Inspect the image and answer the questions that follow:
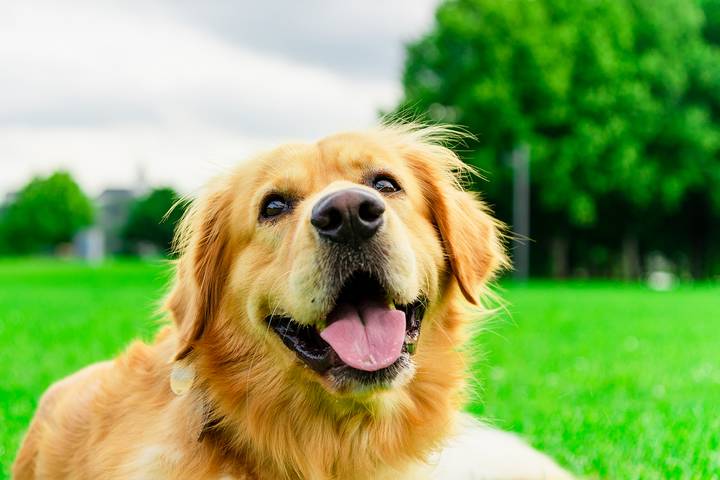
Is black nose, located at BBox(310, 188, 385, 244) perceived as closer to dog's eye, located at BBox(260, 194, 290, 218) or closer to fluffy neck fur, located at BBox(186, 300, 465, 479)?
dog's eye, located at BBox(260, 194, 290, 218)

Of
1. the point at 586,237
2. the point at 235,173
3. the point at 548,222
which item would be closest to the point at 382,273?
the point at 235,173

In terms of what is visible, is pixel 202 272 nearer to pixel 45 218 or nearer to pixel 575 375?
pixel 575 375

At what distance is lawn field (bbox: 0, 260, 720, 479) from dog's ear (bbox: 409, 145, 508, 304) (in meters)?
0.39

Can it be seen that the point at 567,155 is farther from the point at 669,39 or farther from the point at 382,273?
the point at 382,273

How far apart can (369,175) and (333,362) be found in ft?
3.19

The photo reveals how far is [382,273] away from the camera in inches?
127

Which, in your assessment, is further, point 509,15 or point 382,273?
point 509,15

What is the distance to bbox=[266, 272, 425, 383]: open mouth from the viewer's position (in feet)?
10.5

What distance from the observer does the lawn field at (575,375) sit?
16.4ft

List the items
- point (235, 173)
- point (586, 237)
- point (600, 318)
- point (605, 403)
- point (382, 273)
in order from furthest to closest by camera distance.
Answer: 1. point (586, 237)
2. point (600, 318)
3. point (605, 403)
4. point (235, 173)
5. point (382, 273)

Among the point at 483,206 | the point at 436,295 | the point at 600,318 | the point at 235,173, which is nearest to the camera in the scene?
the point at 436,295

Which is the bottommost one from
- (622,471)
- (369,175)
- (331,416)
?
(622,471)

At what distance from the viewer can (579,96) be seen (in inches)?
1426

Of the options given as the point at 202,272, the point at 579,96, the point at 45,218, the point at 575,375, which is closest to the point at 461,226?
the point at 202,272
